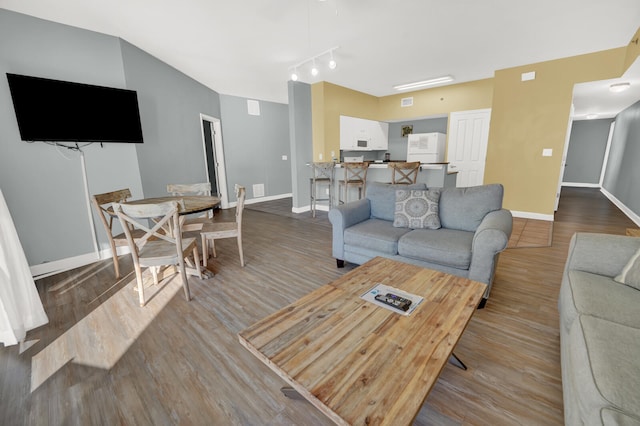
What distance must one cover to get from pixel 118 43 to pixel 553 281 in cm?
545

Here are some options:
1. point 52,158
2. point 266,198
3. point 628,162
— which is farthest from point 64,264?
point 628,162

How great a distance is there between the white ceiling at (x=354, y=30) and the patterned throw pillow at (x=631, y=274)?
2671 millimetres

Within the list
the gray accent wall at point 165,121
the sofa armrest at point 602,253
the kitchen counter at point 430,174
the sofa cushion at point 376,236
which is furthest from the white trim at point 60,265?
the sofa armrest at point 602,253

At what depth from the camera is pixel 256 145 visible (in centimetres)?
662

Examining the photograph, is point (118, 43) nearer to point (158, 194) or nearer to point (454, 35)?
point (158, 194)

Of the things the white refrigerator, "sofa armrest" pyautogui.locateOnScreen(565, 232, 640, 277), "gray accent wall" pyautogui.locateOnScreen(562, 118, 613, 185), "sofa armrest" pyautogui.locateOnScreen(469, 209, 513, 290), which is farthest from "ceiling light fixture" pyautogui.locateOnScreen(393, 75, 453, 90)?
"gray accent wall" pyautogui.locateOnScreen(562, 118, 613, 185)

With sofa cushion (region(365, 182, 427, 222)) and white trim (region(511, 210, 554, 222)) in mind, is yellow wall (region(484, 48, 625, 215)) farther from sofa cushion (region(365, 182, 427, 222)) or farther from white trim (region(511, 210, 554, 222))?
sofa cushion (region(365, 182, 427, 222))

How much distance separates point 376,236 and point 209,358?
1679 millimetres

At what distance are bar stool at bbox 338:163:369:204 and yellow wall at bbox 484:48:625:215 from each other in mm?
2550

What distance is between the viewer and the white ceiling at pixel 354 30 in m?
2.61

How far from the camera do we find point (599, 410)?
791mm

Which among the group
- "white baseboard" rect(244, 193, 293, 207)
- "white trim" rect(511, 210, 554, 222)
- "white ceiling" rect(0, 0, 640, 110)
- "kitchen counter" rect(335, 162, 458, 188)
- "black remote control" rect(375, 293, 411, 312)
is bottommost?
"white trim" rect(511, 210, 554, 222)

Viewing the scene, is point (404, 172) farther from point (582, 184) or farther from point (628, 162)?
point (582, 184)

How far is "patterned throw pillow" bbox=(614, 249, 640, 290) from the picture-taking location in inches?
55.4
